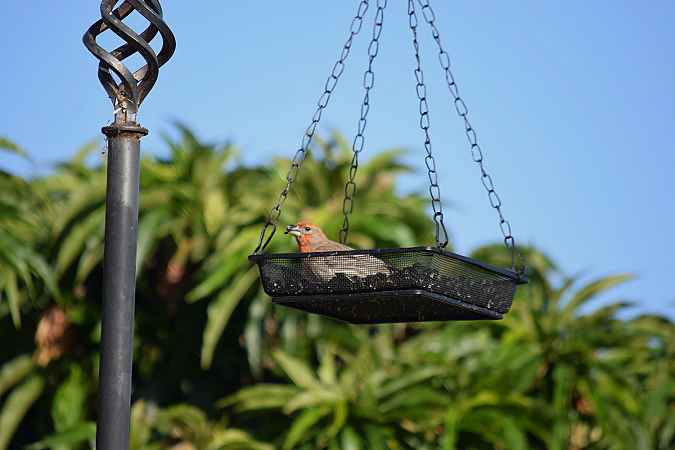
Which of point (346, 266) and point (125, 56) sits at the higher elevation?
point (125, 56)

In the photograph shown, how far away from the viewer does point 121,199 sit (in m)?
2.93

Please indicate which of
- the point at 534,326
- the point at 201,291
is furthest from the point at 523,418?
the point at 201,291

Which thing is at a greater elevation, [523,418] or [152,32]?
[152,32]

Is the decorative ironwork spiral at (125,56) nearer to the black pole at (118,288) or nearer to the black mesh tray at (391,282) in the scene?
the black pole at (118,288)

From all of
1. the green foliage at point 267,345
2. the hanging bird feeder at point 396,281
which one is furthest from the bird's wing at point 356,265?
the green foliage at point 267,345

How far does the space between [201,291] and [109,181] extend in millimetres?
5374

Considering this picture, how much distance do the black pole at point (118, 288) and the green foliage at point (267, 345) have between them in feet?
17.5

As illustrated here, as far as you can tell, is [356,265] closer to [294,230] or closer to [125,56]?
[294,230]

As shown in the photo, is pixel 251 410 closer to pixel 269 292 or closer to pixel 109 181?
pixel 269 292

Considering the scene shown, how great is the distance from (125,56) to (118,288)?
2.32 ft

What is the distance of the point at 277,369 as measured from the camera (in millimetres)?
8812

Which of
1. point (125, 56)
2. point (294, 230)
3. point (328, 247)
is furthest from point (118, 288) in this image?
point (294, 230)

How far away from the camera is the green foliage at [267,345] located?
853cm

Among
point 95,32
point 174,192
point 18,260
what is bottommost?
point 95,32
